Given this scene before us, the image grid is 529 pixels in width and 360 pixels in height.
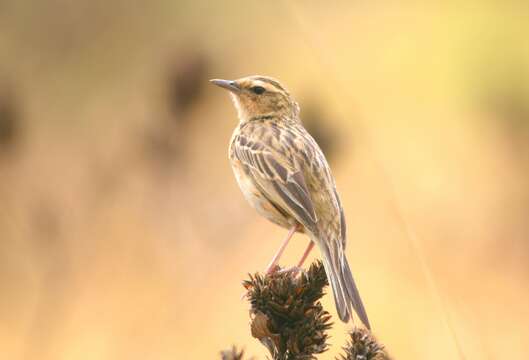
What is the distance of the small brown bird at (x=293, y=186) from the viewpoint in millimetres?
4520

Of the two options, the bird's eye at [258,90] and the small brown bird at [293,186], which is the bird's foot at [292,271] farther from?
the bird's eye at [258,90]

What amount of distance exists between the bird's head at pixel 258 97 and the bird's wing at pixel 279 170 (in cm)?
44

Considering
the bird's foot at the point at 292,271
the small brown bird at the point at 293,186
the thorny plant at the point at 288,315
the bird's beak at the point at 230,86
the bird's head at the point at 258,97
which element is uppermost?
the bird's head at the point at 258,97

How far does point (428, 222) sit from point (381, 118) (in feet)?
8.94

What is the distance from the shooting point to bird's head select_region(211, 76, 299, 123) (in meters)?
5.92

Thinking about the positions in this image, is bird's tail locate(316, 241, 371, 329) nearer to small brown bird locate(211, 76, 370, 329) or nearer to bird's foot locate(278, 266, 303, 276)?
small brown bird locate(211, 76, 370, 329)

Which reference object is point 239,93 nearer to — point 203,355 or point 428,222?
point 203,355

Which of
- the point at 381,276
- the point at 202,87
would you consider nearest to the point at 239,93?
the point at 202,87

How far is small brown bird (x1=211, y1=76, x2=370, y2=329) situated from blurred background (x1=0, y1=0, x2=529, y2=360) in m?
0.33

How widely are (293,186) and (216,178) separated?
4.68 m

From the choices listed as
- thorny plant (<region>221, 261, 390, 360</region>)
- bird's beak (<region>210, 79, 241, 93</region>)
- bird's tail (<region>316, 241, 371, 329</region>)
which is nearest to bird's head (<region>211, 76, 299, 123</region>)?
bird's beak (<region>210, 79, 241, 93</region>)

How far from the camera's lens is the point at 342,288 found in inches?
158

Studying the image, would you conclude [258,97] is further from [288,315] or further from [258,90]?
[288,315]

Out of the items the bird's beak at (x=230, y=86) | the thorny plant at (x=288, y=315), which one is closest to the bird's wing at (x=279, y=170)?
the bird's beak at (x=230, y=86)
